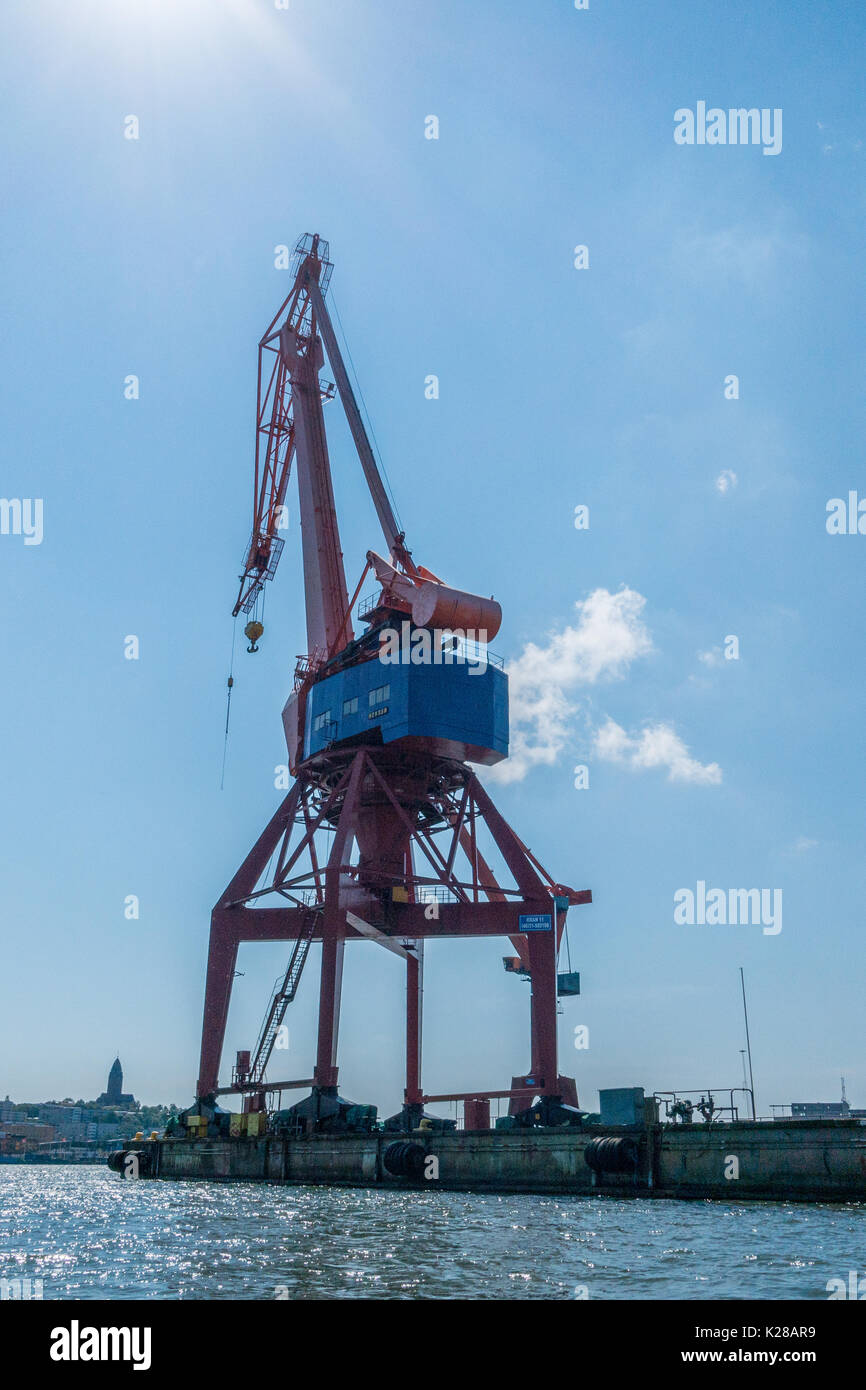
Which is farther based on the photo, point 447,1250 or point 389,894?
point 389,894

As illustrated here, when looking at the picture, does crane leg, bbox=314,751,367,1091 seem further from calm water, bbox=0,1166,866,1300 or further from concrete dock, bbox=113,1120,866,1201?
calm water, bbox=0,1166,866,1300

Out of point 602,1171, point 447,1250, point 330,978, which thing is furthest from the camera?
point 330,978

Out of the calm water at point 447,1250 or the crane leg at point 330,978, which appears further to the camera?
the crane leg at point 330,978

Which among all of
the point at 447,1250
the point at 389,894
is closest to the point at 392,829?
the point at 389,894

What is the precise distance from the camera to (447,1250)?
21500 mm

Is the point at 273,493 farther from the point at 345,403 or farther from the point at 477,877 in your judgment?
the point at 477,877

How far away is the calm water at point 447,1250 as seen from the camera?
17.3 metres

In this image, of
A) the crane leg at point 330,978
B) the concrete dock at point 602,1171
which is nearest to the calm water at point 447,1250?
the concrete dock at point 602,1171

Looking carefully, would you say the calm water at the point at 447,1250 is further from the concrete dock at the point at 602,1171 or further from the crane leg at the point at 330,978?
the crane leg at the point at 330,978

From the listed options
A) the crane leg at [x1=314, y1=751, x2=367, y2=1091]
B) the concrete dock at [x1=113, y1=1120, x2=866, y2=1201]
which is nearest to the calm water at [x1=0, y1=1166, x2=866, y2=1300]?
the concrete dock at [x1=113, y1=1120, x2=866, y2=1201]

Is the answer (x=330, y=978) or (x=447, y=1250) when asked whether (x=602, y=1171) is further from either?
(x=447, y=1250)

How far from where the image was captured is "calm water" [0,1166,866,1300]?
56.8 feet
